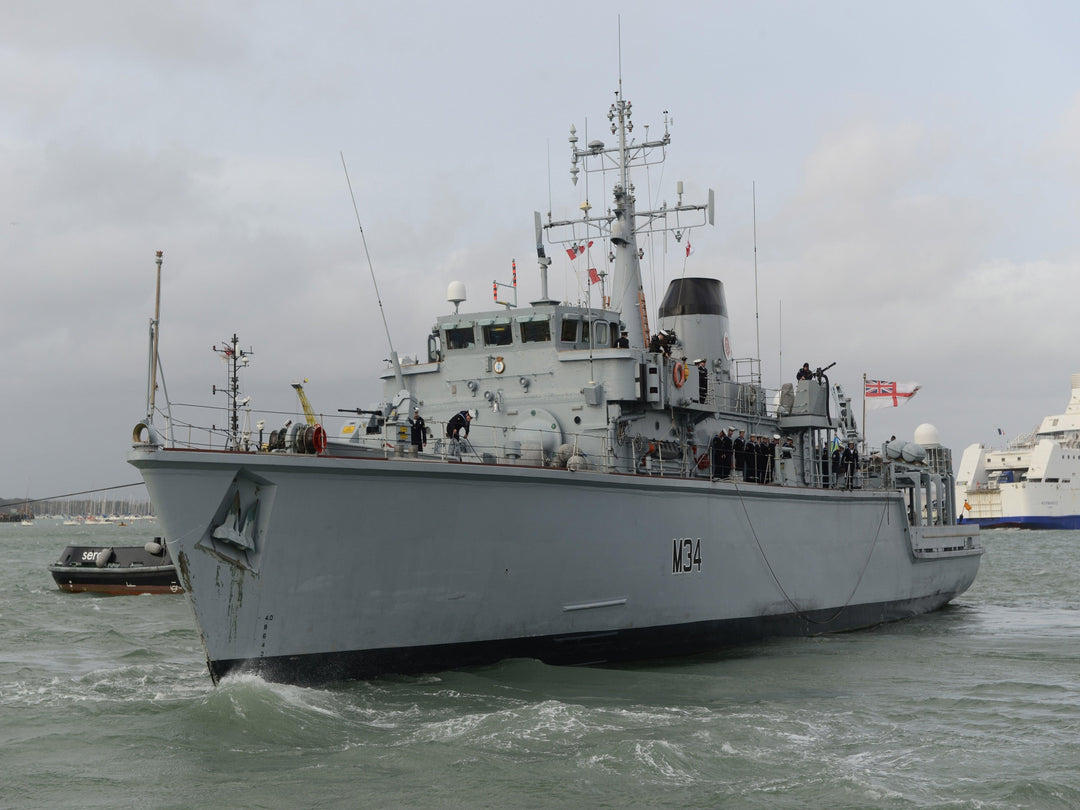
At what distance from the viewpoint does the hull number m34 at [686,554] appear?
55.3 feet

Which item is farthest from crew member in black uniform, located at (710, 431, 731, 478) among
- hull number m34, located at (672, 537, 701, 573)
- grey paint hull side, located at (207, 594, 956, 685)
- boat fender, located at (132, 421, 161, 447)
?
boat fender, located at (132, 421, 161, 447)

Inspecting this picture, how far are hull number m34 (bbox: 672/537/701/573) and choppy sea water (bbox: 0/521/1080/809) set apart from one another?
1.56m

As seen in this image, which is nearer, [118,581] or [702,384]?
[702,384]

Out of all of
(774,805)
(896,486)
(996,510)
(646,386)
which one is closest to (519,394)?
(646,386)

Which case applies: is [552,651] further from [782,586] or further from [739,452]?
[739,452]

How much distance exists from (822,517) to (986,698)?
266 inches

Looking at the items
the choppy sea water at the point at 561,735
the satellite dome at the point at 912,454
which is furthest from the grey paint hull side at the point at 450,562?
the satellite dome at the point at 912,454

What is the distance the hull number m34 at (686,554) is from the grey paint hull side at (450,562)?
0.03 meters

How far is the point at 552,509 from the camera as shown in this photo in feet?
48.6

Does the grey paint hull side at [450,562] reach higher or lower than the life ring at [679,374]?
lower

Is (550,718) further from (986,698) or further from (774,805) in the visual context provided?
(986,698)

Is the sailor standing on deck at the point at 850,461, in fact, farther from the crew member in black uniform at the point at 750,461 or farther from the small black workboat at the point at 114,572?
the small black workboat at the point at 114,572

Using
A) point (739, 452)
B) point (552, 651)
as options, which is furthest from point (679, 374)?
point (552, 651)

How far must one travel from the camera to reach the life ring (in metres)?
18.4
